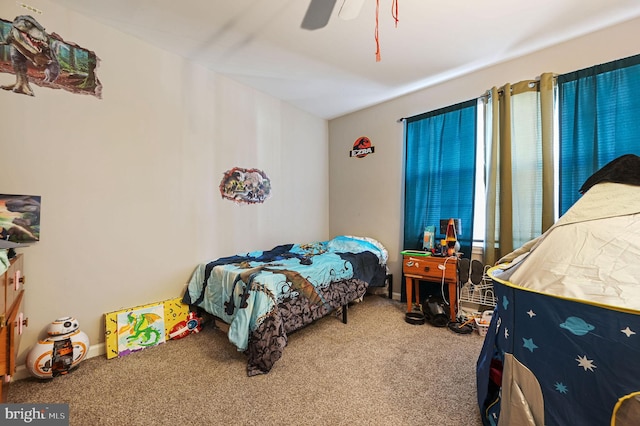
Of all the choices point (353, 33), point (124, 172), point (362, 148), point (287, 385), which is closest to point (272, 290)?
point (287, 385)

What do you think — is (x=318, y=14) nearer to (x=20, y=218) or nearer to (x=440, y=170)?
(x=440, y=170)

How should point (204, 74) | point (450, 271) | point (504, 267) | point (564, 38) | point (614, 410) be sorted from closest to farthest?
1. point (614, 410)
2. point (504, 267)
3. point (564, 38)
4. point (450, 271)
5. point (204, 74)

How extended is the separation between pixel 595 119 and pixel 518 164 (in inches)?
23.7

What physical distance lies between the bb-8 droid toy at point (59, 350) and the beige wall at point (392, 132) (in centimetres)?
312

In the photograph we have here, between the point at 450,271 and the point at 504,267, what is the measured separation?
121cm

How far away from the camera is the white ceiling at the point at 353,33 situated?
1.91 metres

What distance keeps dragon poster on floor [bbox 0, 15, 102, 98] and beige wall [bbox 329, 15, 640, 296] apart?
2993 mm

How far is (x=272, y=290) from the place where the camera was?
198cm

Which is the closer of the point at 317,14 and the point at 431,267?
the point at 317,14

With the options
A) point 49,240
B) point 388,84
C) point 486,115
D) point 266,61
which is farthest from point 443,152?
point 49,240

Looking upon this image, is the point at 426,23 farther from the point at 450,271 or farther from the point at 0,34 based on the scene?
the point at 0,34

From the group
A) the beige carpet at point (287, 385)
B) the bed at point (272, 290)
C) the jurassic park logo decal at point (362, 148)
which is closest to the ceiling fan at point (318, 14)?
the jurassic park logo decal at point (362, 148)

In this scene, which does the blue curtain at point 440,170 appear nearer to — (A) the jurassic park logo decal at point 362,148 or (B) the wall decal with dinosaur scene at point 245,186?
(A) the jurassic park logo decal at point 362,148

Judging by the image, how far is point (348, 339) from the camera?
2299mm
